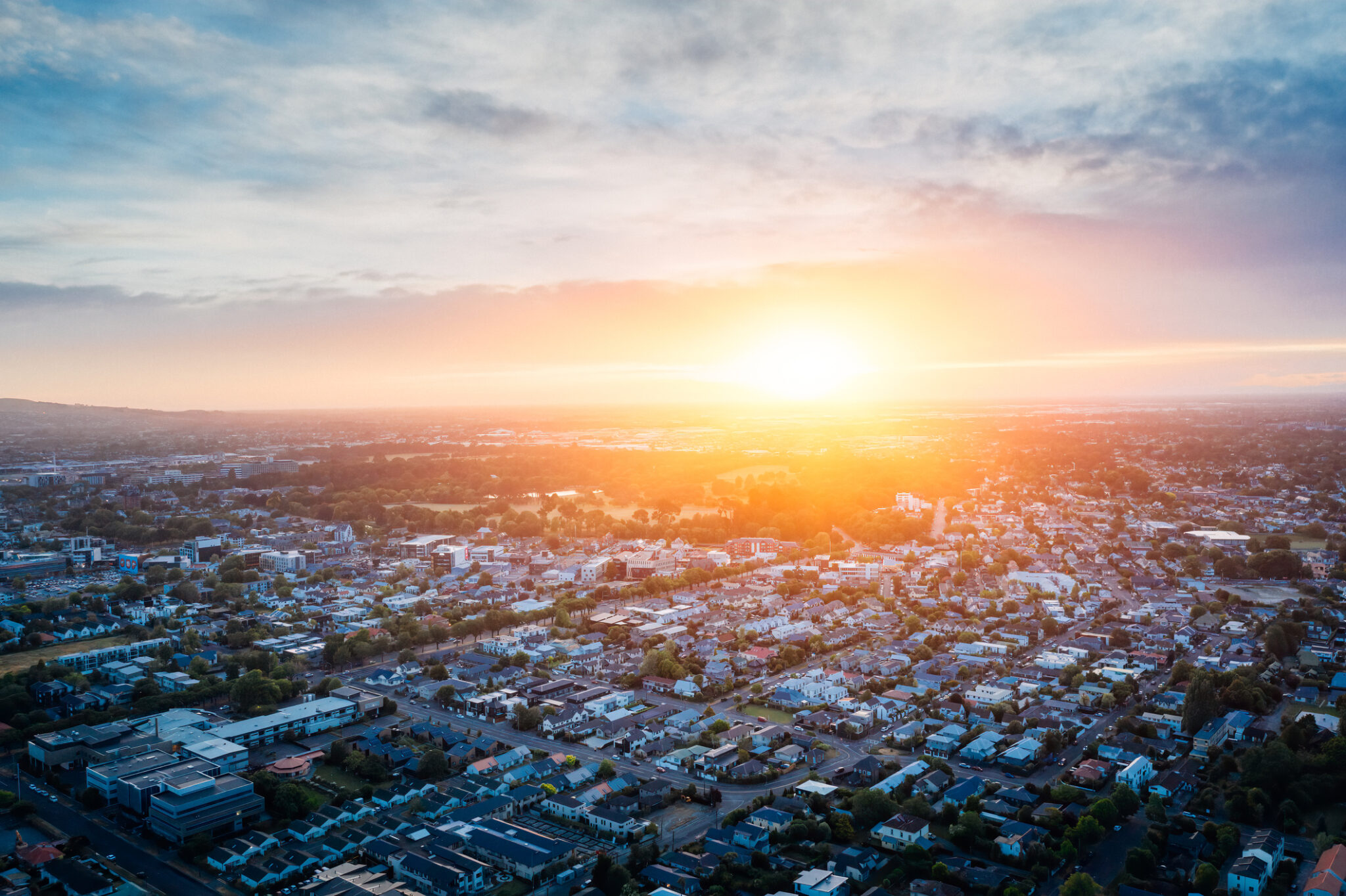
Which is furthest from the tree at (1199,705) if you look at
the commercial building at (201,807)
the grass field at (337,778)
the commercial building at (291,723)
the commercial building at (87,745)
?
the commercial building at (87,745)

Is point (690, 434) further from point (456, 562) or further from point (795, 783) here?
point (795, 783)

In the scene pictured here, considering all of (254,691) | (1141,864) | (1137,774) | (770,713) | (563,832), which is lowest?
(770,713)

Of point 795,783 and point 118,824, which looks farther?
point 795,783

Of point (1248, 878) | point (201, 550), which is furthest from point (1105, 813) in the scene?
point (201, 550)

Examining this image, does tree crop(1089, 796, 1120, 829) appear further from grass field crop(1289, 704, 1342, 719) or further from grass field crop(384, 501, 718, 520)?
grass field crop(384, 501, 718, 520)

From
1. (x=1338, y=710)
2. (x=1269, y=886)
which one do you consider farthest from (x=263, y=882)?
(x=1338, y=710)

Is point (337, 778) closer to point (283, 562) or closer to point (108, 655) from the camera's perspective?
point (108, 655)
